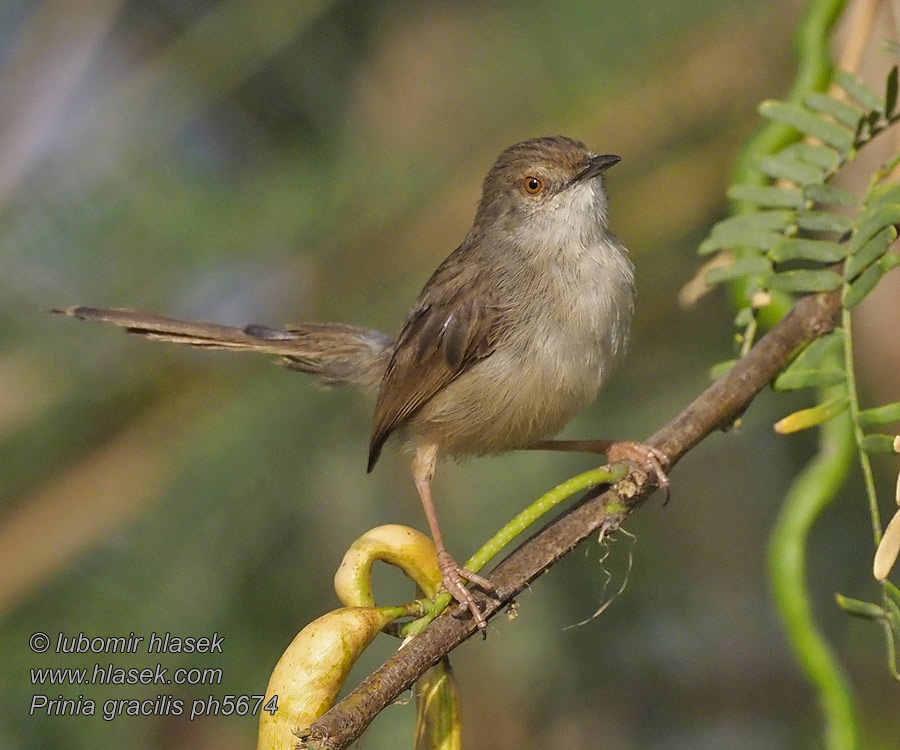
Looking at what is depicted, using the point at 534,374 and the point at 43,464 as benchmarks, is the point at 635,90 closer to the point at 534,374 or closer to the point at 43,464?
the point at 534,374

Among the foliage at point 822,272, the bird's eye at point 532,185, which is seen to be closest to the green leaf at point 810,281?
the foliage at point 822,272

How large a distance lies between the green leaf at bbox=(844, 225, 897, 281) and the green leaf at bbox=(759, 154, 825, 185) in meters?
0.27

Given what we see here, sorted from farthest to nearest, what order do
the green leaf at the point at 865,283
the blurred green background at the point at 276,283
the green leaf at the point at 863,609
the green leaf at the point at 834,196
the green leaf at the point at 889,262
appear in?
1. the blurred green background at the point at 276,283
2. the green leaf at the point at 834,196
3. the green leaf at the point at 865,283
4. the green leaf at the point at 889,262
5. the green leaf at the point at 863,609

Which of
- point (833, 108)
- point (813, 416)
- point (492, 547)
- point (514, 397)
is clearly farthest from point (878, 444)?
point (514, 397)

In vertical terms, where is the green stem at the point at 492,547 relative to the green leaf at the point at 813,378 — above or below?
below

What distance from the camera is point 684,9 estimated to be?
9.11 ft

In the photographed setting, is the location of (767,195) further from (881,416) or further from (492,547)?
(492,547)

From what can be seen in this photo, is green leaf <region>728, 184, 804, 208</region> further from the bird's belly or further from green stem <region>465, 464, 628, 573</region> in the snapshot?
the bird's belly

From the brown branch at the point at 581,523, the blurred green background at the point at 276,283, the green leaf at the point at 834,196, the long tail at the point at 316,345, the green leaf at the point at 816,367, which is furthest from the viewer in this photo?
the long tail at the point at 316,345

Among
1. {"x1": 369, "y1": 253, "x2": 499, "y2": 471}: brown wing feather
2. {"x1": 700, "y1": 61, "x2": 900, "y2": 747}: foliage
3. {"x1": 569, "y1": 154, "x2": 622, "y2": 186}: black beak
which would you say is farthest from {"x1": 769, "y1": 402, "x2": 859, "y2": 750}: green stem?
{"x1": 369, "y1": 253, "x2": 499, "y2": 471}: brown wing feather

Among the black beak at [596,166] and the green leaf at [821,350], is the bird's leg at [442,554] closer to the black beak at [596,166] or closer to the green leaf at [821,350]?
the green leaf at [821,350]

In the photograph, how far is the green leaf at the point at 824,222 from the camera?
6.92 feet

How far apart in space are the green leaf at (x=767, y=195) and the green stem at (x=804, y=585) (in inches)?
19.7

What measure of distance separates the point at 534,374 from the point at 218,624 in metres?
1.17
